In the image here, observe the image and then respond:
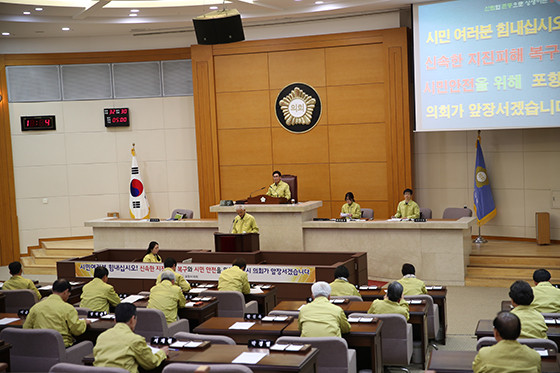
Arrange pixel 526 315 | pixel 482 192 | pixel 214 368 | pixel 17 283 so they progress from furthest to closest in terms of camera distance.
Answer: pixel 482 192 → pixel 17 283 → pixel 526 315 → pixel 214 368

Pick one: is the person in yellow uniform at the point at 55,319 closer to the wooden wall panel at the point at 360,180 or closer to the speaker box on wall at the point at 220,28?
the speaker box on wall at the point at 220,28

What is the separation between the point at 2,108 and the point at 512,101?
10.3 metres

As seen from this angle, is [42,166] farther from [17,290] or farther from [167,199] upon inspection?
[17,290]

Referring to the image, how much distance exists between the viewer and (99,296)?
21.2ft

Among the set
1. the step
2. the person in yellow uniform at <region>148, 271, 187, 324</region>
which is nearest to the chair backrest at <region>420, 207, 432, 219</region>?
the step

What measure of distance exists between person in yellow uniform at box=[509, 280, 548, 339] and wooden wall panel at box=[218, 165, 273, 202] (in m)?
8.37

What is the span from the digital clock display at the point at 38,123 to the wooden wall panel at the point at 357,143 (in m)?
6.17

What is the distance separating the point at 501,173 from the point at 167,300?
7.88 metres

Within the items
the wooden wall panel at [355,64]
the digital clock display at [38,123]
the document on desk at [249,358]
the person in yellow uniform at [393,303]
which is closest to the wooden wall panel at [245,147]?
the wooden wall panel at [355,64]

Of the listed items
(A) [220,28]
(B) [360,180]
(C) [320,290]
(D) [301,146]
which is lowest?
(C) [320,290]

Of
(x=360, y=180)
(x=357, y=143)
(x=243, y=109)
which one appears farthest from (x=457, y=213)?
(x=243, y=109)

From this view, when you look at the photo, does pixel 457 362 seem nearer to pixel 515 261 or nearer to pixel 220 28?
pixel 515 261

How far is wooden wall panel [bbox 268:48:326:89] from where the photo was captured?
12188 mm

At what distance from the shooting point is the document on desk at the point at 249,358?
3990mm
